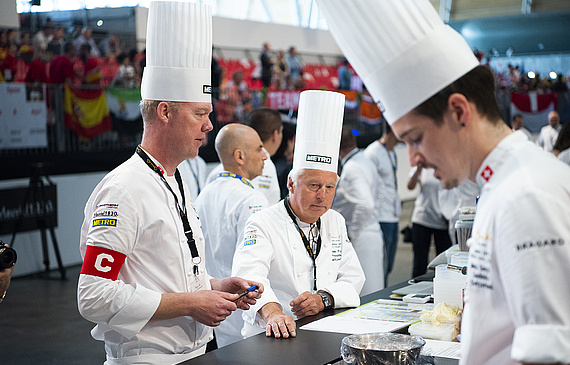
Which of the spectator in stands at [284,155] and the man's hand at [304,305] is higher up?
the spectator in stands at [284,155]

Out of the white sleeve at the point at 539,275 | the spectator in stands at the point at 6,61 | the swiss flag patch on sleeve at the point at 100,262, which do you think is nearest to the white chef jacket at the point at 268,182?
the swiss flag patch on sleeve at the point at 100,262

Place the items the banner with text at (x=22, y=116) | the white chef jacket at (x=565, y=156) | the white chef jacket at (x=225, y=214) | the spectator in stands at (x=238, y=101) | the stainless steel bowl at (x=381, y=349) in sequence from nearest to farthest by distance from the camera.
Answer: the stainless steel bowl at (x=381, y=349) → the white chef jacket at (x=225, y=214) → the white chef jacket at (x=565, y=156) → the banner with text at (x=22, y=116) → the spectator in stands at (x=238, y=101)

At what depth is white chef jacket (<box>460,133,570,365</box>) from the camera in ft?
3.32

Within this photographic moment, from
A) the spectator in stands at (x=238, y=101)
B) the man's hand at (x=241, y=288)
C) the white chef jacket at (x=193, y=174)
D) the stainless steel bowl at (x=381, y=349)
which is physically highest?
the spectator in stands at (x=238, y=101)

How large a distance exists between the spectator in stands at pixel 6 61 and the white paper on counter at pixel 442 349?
6.76 metres

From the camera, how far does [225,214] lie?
11.6ft

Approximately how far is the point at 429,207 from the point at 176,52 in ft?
12.6

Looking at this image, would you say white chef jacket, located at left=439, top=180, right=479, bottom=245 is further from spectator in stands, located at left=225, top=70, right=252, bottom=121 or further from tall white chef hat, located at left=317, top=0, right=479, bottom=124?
spectator in stands, located at left=225, top=70, right=252, bottom=121

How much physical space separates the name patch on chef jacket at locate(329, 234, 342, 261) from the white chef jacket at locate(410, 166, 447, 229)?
297cm

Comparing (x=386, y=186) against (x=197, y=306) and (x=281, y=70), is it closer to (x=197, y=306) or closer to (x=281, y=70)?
(x=197, y=306)

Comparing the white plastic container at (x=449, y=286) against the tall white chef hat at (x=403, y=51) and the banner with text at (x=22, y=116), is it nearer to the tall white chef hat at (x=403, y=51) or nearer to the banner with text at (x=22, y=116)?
the tall white chef hat at (x=403, y=51)

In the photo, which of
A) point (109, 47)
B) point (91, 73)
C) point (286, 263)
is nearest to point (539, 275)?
point (286, 263)

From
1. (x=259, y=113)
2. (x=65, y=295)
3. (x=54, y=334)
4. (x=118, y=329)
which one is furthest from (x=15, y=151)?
(x=118, y=329)

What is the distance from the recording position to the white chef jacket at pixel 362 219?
5.14 metres
